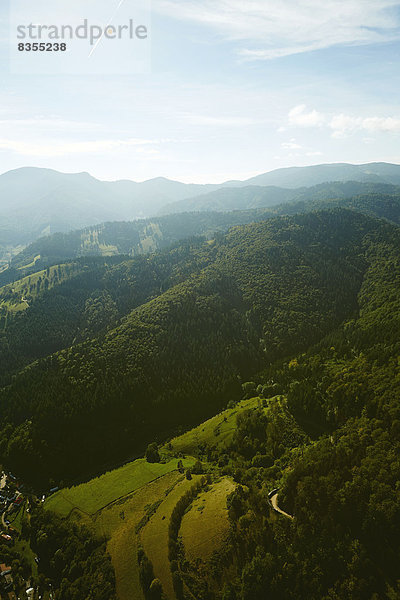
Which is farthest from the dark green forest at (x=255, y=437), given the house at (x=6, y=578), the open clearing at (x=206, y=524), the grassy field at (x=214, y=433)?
the house at (x=6, y=578)

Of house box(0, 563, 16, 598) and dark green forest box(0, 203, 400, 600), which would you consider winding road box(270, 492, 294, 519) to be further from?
house box(0, 563, 16, 598)

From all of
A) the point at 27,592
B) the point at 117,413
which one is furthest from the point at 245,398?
the point at 27,592

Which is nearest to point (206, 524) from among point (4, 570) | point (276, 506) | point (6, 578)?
point (276, 506)

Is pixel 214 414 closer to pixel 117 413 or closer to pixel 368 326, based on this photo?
pixel 117 413

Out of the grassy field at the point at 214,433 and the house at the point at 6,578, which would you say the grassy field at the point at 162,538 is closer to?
the grassy field at the point at 214,433

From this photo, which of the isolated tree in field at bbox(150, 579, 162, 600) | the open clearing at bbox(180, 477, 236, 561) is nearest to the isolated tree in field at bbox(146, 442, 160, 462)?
the open clearing at bbox(180, 477, 236, 561)

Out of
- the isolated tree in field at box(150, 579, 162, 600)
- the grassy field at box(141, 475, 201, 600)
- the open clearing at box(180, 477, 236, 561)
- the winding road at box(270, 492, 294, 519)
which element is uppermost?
the winding road at box(270, 492, 294, 519)

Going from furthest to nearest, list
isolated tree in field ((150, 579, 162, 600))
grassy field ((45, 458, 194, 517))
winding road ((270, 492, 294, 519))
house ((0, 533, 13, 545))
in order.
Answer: grassy field ((45, 458, 194, 517)) → house ((0, 533, 13, 545)) → winding road ((270, 492, 294, 519)) → isolated tree in field ((150, 579, 162, 600))
